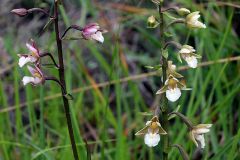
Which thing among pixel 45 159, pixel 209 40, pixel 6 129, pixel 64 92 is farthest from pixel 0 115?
pixel 209 40

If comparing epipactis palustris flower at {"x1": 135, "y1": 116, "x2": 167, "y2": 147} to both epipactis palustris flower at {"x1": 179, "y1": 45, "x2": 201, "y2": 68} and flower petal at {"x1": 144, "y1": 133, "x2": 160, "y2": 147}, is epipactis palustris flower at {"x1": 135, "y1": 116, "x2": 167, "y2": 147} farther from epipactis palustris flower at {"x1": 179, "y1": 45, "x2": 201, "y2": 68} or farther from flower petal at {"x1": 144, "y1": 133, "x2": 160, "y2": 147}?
epipactis palustris flower at {"x1": 179, "y1": 45, "x2": 201, "y2": 68}

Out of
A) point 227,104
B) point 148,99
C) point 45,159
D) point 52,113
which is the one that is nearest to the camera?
point 45,159

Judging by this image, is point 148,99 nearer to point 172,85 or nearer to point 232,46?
point 232,46

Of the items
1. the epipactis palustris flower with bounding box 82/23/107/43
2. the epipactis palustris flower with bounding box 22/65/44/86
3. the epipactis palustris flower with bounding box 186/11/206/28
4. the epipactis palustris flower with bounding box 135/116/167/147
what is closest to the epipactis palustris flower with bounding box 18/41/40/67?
the epipactis palustris flower with bounding box 22/65/44/86

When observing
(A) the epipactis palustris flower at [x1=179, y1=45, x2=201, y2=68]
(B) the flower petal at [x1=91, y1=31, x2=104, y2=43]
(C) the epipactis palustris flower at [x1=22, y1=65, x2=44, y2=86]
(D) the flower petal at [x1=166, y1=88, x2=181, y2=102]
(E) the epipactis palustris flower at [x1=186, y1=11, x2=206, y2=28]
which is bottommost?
(D) the flower petal at [x1=166, y1=88, x2=181, y2=102]

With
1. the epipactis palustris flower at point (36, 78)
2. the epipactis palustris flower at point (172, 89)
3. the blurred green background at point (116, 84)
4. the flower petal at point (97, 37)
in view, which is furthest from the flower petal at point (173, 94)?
the blurred green background at point (116, 84)

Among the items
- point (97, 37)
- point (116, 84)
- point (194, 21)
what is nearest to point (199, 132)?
point (194, 21)

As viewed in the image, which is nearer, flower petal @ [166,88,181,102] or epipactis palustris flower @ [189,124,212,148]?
flower petal @ [166,88,181,102]

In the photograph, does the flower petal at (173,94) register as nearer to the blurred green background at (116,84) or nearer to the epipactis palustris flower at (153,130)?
the epipactis palustris flower at (153,130)
